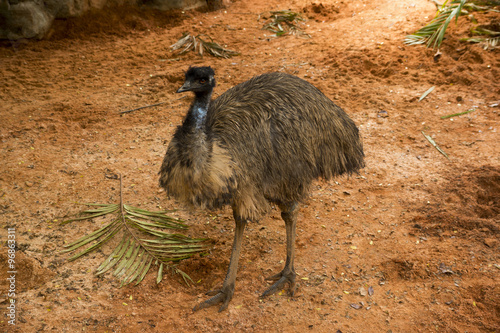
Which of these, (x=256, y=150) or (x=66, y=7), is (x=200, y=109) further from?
(x=66, y=7)

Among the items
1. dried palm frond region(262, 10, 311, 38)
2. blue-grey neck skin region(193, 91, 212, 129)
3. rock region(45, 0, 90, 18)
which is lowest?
dried palm frond region(262, 10, 311, 38)

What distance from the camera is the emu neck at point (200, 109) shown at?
8.84 ft

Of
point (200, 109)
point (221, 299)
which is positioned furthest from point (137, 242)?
point (200, 109)

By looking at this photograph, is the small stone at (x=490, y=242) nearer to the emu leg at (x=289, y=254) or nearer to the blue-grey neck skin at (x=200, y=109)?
the emu leg at (x=289, y=254)

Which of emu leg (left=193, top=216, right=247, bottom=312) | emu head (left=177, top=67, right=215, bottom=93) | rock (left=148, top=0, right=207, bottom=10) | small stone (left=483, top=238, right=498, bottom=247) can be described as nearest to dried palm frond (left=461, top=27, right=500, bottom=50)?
small stone (left=483, top=238, right=498, bottom=247)

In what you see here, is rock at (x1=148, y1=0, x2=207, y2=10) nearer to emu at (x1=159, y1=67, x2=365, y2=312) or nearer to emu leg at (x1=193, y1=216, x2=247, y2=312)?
emu at (x1=159, y1=67, x2=365, y2=312)

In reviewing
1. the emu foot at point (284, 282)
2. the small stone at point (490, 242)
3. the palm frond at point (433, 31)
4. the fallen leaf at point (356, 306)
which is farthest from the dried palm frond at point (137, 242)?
the palm frond at point (433, 31)

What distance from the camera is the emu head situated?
272 centimetres

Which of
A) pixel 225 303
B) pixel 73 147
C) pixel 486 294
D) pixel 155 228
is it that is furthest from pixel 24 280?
pixel 486 294

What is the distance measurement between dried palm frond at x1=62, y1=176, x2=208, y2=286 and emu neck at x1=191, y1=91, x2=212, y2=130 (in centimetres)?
137

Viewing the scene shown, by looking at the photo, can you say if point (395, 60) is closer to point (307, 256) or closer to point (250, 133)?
point (307, 256)

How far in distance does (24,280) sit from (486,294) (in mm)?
3484

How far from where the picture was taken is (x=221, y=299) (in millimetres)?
3305

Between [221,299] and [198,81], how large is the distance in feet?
5.36
